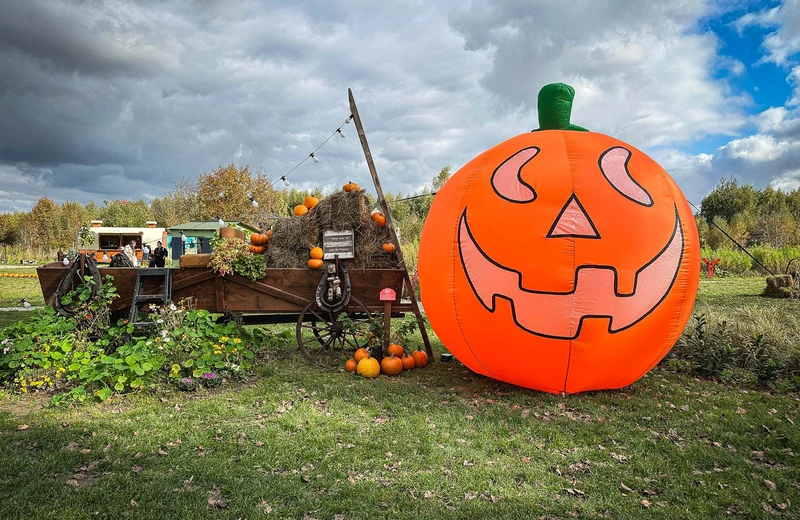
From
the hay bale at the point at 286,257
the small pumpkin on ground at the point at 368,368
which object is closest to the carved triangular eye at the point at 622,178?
the small pumpkin on ground at the point at 368,368

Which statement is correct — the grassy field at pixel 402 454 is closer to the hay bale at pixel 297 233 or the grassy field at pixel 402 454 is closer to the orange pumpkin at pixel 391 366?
the orange pumpkin at pixel 391 366

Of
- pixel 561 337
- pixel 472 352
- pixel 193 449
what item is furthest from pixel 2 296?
pixel 561 337

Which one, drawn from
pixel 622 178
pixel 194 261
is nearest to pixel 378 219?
pixel 194 261

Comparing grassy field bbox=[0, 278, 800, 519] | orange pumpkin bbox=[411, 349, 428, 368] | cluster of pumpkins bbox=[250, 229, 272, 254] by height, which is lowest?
grassy field bbox=[0, 278, 800, 519]

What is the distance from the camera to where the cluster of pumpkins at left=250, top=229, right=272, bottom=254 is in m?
7.27

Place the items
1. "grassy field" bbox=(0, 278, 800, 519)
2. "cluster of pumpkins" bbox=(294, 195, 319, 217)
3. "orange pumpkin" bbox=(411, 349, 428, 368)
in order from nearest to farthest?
1. "grassy field" bbox=(0, 278, 800, 519)
2. "orange pumpkin" bbox=(411, 349, 428, 368)
3. "cluster of pumpkins" bbox=(294, 195, 319, 217)

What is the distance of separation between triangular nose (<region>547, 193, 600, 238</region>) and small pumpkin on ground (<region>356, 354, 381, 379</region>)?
281 centimetres

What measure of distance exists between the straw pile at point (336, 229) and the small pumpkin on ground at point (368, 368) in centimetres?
152

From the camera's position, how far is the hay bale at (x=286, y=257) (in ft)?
23.7

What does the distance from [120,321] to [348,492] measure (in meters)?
4.51

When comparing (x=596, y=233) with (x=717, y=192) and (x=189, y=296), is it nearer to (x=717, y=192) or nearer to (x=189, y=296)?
(x=189, y=296)

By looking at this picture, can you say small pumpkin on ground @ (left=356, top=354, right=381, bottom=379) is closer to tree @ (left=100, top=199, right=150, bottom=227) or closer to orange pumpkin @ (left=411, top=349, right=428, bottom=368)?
orange pumpkin @ (left=411, top=349, right=428, bottom=368)

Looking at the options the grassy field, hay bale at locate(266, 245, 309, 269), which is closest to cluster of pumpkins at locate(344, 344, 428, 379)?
the grassy field

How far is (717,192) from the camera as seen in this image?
124 feet
